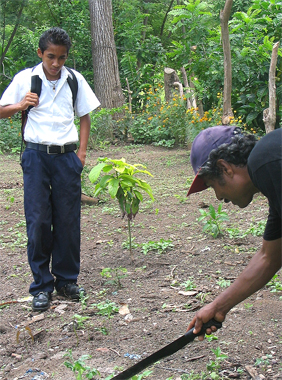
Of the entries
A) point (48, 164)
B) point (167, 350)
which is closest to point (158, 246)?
point (48, 164)

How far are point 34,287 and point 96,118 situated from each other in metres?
8.83

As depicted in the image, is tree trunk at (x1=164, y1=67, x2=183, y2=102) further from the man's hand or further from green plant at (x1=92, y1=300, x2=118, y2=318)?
the man's hand

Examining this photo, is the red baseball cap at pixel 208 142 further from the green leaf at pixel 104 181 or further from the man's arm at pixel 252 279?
the green leaf at pixel 104 181

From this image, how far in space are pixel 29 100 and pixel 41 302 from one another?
1506 mm

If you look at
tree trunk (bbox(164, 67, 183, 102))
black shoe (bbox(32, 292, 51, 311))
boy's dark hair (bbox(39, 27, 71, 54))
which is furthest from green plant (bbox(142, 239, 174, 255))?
tree trunk (bbox(164, 67, 183, 102))

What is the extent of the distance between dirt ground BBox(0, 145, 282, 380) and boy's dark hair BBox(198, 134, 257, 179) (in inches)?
41.3

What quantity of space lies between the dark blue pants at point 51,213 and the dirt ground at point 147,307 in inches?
11.3

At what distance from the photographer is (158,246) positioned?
4723 mm

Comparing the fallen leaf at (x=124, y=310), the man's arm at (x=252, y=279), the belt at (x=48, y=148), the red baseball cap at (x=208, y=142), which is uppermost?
the red baseball cap at (x=208, y=142)

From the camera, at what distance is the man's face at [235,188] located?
85.7 inches

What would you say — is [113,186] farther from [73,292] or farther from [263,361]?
[263,361]

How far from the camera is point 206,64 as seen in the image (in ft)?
30.7

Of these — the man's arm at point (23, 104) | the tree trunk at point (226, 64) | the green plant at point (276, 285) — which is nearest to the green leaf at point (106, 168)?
the man's arm at point (23, 104)

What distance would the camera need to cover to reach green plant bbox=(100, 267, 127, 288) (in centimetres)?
395
